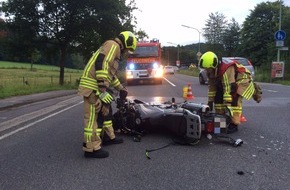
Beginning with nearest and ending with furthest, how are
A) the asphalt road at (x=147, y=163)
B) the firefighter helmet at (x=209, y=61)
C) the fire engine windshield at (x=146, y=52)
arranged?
the asphalt road at (x=147, y=163)
the firefighter helmet at (x=209, y=61)
the fire engine windshield at (x=146, y=52)

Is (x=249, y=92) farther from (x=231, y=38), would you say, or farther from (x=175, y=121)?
(x=231, y=38)

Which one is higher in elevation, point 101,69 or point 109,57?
point 109,57

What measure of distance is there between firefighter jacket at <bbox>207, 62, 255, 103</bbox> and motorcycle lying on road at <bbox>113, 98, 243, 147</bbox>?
2.18 ft

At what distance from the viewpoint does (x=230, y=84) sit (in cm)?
756

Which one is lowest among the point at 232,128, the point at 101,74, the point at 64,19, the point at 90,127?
the point at 232,128

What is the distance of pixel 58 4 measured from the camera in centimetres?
2616

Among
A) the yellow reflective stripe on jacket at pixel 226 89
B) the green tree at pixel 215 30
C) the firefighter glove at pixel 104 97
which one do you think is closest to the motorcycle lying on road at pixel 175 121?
the yellow reflective stripe on jacket at pixel 226 89

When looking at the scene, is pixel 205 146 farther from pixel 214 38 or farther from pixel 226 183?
pixel 214 38

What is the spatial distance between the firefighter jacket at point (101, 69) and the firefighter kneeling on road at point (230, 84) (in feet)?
7.64

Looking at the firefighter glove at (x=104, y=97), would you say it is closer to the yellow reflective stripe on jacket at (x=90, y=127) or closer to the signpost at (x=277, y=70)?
the yellow reflective stripe on jacket at (x=90, y=127)

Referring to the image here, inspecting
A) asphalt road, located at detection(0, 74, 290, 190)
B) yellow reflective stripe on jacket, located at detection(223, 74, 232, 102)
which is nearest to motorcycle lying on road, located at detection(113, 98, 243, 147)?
asphalt road, located at detection(0, 74, 290, 190)

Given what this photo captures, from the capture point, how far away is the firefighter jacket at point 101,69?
572cm

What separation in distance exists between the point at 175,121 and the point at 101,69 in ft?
5.45

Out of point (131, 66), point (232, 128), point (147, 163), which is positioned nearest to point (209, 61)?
point (232, 128)
